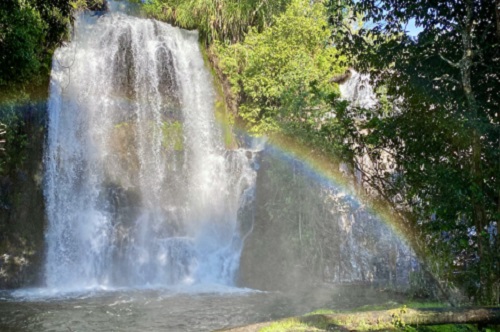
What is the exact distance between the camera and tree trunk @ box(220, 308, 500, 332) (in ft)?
21.9

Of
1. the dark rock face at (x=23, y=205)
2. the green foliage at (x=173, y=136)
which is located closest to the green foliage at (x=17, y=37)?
the dark rock face at (x=23, y=205)

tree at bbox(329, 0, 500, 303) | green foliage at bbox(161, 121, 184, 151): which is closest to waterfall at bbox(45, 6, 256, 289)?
green foliage at bbox(161, 121, 184, 151)

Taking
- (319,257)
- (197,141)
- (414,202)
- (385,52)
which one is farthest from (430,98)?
(197,141)

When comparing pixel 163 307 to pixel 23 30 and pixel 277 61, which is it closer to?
pixel 23 30

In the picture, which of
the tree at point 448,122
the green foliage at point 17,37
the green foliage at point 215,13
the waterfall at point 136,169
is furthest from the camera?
the green foliage at point 215,13

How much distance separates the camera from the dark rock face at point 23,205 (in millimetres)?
17922

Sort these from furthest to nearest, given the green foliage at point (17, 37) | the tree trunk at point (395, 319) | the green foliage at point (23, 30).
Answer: the green foliage at point (17, 37)
the green foliage at point (23, 30)
the tree trunk at point (395, 319)

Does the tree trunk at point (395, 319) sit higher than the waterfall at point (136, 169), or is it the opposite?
the waterfall at point (136, 169)

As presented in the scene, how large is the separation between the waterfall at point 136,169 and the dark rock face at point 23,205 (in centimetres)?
41

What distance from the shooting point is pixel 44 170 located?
19484 millimetres

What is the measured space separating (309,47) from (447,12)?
52.0ft

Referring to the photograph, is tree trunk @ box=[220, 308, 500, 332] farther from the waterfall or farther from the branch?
the waterfall

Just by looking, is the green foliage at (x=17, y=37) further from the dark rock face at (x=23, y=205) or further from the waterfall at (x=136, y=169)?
the waterfall at (x=136, y=169)

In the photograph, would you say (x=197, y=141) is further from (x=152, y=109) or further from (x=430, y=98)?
(x=430, y=98)
